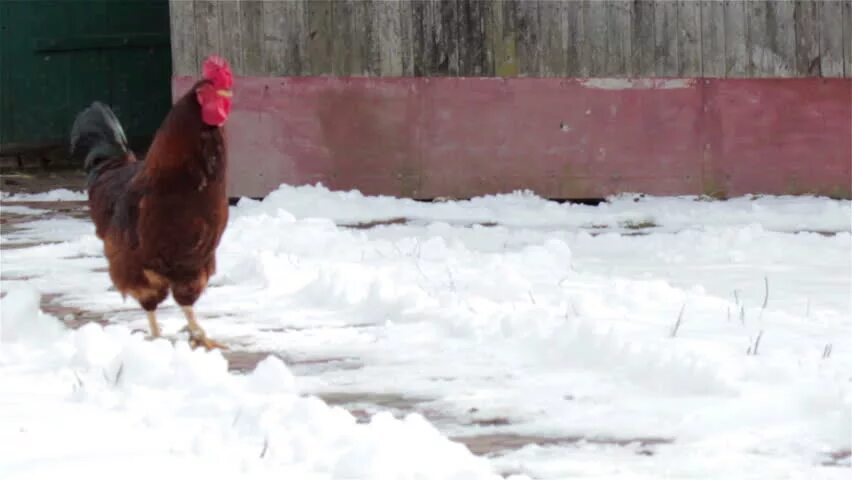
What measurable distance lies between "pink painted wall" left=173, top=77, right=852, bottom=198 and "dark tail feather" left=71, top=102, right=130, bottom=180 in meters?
5.39

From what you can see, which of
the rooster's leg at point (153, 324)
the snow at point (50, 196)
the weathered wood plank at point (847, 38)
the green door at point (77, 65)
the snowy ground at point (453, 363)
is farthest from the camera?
the green door at point (77, 65)

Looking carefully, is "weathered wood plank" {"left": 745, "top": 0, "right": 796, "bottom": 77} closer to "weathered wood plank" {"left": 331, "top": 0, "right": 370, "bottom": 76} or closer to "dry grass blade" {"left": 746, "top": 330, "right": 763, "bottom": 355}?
"weathered wood plank" {"left": 331, "top": 0, "right": 370, "bottom": 76}

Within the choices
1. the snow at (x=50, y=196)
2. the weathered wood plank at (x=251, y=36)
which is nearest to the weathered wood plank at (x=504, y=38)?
the weathered wood plank at (x=251, y=36)

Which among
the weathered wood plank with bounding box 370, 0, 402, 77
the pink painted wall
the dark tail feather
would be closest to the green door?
the pink painted wall

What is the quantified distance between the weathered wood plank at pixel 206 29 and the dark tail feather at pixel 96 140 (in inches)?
207

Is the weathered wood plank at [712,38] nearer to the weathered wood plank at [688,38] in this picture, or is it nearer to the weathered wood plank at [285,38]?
the weathered wood plank at [688,38]

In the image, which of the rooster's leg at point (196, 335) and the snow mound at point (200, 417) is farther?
the rooster's leg at point (196, 335)

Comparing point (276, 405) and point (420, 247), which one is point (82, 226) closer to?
point (420, 247)

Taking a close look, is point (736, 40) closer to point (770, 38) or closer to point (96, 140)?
point (770, 38)

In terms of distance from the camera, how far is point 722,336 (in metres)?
6.86

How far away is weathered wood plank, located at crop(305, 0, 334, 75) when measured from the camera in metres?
13.8

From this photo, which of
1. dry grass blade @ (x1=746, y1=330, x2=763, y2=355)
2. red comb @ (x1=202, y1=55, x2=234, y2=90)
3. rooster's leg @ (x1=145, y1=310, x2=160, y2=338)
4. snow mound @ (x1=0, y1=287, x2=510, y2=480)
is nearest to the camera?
snow mound @ (x1=0, y1=287, x2=510, y2=480)

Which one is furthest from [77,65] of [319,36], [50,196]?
[319,36]

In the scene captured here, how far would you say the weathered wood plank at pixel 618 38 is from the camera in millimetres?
13734
